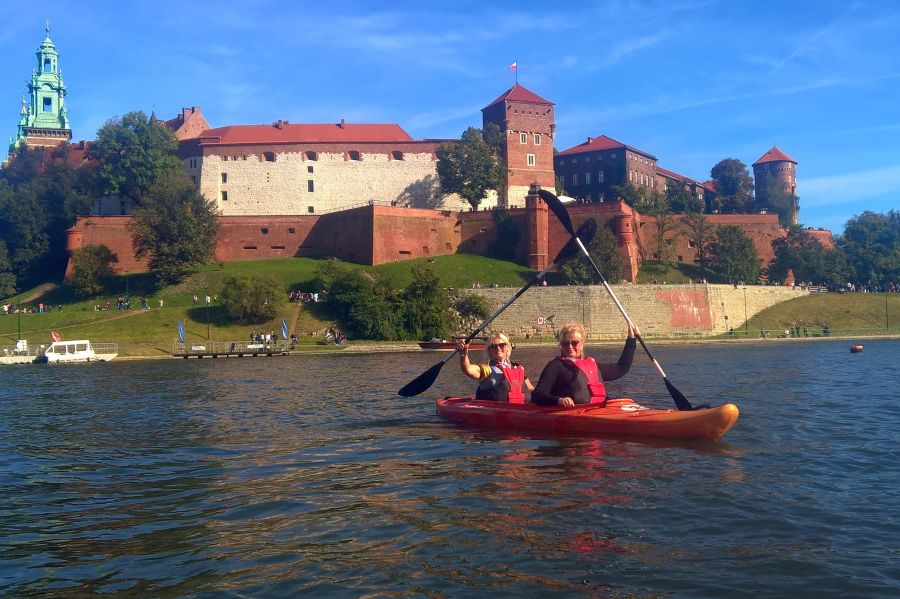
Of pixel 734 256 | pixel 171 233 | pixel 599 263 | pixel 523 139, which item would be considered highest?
pixel 523 139

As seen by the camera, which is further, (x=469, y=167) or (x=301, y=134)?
(x=301, y=134)

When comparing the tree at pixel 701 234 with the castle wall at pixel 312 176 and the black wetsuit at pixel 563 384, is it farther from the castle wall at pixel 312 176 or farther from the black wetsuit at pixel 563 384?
the black wetsuit at pixel 563 384

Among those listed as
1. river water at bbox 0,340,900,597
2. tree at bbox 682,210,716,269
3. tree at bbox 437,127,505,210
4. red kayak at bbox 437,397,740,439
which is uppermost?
tree at bbox 437,127,505,210

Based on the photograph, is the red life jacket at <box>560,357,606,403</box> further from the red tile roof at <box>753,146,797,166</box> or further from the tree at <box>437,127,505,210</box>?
the red tile roof at <box>753,146,797,166</box>

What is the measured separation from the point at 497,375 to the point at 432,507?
649 cm

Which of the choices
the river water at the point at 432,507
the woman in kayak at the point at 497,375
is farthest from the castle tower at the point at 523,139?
the woman in kayak at the point at 497,375

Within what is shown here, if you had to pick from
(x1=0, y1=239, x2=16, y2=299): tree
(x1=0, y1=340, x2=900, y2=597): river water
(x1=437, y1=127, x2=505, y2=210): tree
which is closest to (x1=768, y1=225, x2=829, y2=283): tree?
(x1=437, y1=127, x2=505, y2=210): tree

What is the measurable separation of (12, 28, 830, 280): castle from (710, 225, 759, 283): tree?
5437 millimetres

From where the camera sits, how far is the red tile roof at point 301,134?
242 feet

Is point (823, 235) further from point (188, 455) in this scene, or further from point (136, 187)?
point (188, 455)

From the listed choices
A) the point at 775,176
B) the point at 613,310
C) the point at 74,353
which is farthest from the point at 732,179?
the point at 74,353

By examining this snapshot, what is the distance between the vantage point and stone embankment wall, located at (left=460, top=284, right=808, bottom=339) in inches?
2199

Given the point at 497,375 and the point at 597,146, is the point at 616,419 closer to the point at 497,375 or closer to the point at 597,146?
the point at 497,375

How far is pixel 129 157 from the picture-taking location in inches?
2628
